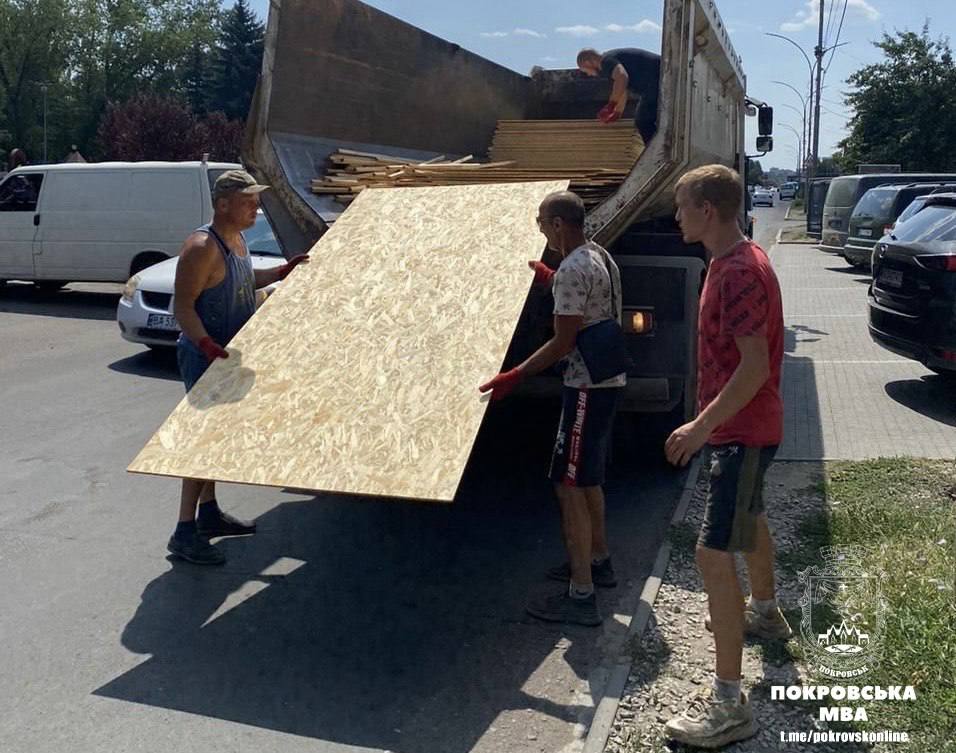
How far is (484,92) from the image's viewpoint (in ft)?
32.1

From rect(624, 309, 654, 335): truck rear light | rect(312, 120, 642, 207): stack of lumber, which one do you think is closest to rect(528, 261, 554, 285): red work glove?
rect(312, 120, 642, 207): stack of lumber

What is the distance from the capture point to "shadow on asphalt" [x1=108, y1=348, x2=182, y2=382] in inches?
397

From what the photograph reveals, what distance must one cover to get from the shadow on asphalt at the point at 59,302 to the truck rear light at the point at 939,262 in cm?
1027

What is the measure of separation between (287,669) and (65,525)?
2.29 metres

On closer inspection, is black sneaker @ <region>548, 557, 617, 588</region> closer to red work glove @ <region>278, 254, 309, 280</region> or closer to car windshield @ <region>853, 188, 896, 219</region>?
red work glove @ <region>278, 254, 309, 280</region>

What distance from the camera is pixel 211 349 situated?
5008 mm

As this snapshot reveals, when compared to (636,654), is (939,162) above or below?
above

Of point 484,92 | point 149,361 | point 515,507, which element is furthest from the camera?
point 149,361

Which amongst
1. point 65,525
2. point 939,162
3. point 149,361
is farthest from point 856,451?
point 939,162

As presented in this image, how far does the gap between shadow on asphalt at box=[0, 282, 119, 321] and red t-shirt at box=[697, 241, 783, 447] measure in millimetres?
11915

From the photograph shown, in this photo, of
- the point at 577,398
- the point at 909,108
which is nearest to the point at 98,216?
the point at 577,398

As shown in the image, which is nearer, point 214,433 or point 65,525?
point 214,433

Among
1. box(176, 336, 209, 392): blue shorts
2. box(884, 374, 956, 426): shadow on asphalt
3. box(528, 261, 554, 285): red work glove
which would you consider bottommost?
box(884, 374, 956, 426): shadow on asphalt

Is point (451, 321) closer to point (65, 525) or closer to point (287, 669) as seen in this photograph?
point (287, 669)
